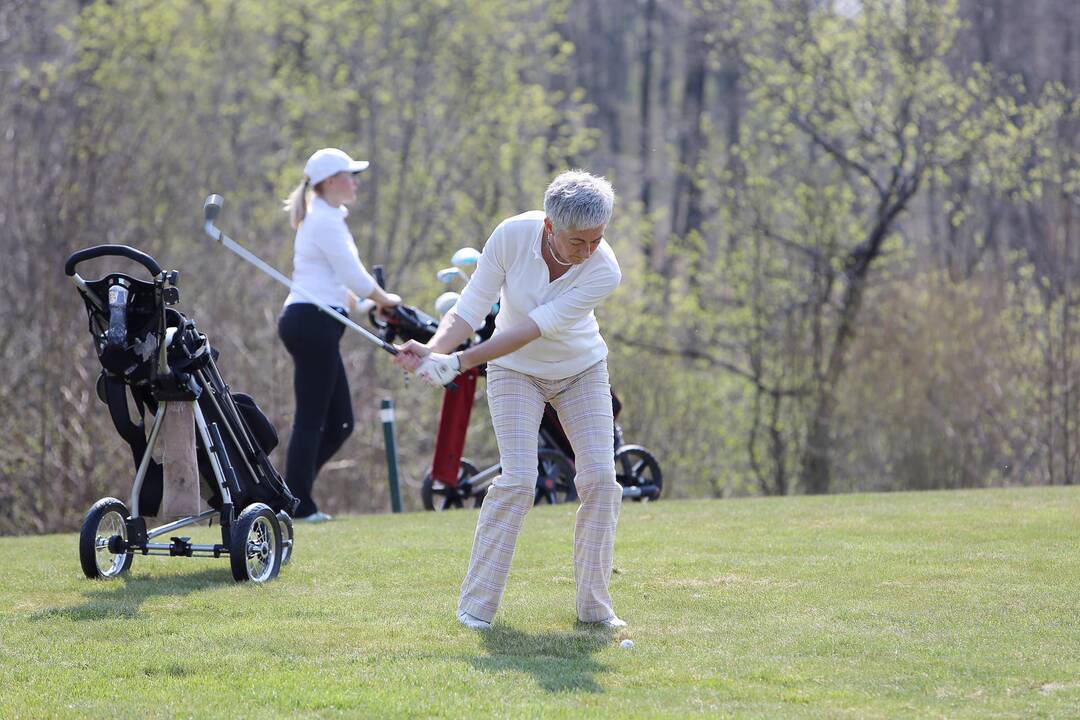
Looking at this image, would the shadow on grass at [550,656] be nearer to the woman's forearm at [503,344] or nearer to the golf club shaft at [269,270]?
the woman's forearm at [503,344]

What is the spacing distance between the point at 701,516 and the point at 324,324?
2.71 metres

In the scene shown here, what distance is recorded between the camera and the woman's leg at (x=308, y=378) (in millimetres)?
9672

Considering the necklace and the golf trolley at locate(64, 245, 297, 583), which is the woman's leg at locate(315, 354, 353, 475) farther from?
the necklace

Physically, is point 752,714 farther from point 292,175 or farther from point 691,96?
point 691,96

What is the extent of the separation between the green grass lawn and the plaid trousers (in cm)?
20

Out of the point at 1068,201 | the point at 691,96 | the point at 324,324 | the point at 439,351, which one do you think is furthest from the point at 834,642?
the point at 691,96

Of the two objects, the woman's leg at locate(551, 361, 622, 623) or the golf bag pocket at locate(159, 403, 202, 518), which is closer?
the woman's leg at locate(551, 361, 622, 623)

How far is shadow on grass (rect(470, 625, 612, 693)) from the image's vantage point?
17.3 ft

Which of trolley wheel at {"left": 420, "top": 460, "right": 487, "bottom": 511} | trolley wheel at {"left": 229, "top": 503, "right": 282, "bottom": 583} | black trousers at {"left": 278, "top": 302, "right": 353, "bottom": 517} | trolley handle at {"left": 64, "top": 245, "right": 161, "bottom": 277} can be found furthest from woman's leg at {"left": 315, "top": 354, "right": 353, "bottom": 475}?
trolley handle at {"left": 64, "top": 245, "right": 161, "bottom": 277}

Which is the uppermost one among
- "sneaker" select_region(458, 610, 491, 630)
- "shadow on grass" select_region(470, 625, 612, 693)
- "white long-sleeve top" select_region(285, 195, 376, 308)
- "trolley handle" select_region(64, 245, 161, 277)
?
"white long-sleeve top" select_region(285, 195, 376, 308)

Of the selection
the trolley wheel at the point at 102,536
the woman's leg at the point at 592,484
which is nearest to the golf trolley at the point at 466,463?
the trolley wheel at the point at 102,536

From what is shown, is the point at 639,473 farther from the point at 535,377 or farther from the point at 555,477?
the point at 535,377

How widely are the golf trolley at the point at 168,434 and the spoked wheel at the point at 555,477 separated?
357cm

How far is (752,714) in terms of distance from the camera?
479cm
